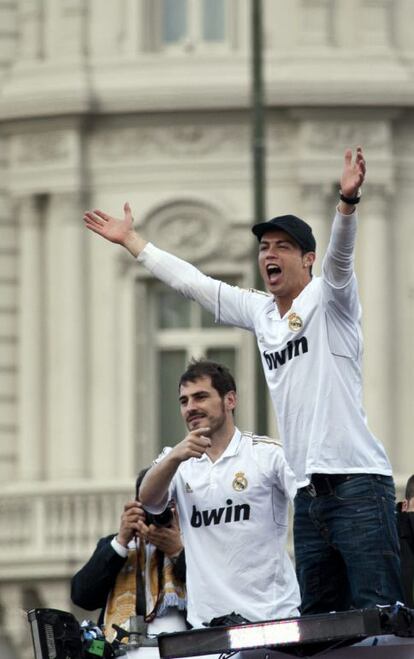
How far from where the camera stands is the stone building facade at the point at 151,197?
32906 millimetres

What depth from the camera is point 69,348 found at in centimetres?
3331

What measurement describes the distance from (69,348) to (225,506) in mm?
21613

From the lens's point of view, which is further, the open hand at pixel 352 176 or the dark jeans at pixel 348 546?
the dark jeans at pixel 348 546

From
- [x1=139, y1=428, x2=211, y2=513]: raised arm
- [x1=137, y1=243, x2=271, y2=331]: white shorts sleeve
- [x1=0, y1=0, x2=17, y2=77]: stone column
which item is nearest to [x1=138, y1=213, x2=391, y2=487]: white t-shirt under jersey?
[x1=137, y1=243, x2=271, y2=331]: white shorts sleeve

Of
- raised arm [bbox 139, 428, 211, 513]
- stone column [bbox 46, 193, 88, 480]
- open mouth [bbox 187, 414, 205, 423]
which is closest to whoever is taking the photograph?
raised arm [bbox 139, 428, 211, 513]

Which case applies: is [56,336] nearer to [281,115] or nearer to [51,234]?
[51,234]

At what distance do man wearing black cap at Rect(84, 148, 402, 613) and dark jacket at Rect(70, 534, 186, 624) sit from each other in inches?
63.4

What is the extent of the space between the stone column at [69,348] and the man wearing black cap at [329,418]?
73.3 ft

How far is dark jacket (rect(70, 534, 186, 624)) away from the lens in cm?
1248

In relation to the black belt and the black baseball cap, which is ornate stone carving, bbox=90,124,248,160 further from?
the black belt

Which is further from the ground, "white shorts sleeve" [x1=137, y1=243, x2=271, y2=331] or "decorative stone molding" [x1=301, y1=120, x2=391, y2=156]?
"decorative stone molding" [x1=301, y1=120, x2=391, y2=156]

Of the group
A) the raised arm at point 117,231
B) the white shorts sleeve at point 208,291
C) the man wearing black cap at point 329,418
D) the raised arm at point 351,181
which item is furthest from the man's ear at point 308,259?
the raised arm at point 117,231

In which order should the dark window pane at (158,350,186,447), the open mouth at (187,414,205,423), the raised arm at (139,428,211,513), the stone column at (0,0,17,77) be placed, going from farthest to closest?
the stone column at (0,0,17,77)
the dark window pane at (158,350,186,447)
the open mouth at (187,414,205,423)
the raised arm at (139,428,211,513)

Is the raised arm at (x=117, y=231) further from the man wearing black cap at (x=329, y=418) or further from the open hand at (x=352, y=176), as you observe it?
the open hand at (x=352, y=176)
